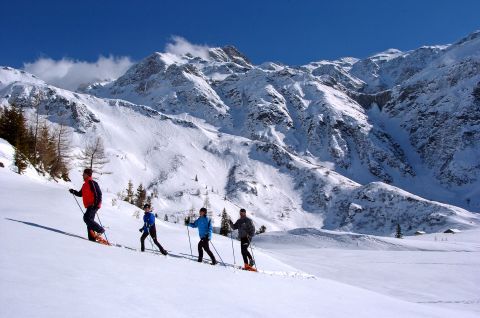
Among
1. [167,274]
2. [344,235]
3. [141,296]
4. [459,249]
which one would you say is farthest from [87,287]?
[344,235]

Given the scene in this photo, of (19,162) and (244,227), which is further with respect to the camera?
(19,162)

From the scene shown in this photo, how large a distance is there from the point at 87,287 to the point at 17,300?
1.61m

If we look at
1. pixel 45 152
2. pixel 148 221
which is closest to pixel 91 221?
pixel 148 221

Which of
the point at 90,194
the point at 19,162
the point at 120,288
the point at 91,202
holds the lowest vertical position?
the point at 120,288

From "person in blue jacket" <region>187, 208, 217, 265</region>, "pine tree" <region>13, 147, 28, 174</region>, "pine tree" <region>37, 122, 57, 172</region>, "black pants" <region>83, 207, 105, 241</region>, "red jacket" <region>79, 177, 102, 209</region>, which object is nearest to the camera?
"black pants" <region>83, 207, 105, 241</region>

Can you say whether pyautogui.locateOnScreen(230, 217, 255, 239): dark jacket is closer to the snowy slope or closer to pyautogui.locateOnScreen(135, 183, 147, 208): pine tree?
the snowy slope

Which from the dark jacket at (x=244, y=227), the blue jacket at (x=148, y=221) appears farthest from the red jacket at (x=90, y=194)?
the dark jacket at (x=244, y=227)

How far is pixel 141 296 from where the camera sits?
802 centimetres

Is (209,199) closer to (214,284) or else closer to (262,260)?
(262,260)

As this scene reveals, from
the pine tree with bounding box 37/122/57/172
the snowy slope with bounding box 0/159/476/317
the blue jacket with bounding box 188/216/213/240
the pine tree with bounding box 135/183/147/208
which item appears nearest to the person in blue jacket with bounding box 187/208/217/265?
the blue jacket with bounding box 188/216/213/240

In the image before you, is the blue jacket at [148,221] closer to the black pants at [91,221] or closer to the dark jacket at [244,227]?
the black pants at [91,221]

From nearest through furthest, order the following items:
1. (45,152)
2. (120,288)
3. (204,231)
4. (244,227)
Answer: (120,288) → (204,231) → (244,227) → (45,152)

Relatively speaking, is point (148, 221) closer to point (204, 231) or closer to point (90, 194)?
point (204, 231)

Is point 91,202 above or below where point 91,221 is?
above
